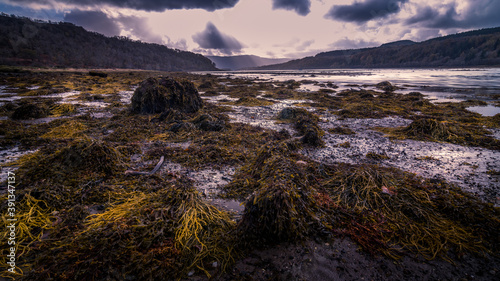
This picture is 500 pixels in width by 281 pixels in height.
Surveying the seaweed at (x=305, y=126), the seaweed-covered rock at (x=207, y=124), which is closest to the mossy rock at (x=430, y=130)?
the seaweed at (x=305, y=126)

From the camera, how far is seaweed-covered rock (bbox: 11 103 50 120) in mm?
9352

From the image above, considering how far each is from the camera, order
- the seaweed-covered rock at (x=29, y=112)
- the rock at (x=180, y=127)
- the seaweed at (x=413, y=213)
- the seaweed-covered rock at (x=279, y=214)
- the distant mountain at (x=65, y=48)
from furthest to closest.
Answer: the distant mountain at (x=65, y=48)
the seaweed-covered rock at (x=29, y=112)
the rock at (x=180, y=127)
the seaweed at (x=413, y=213)
the seaweed-covered rock at (x=279, y=214)

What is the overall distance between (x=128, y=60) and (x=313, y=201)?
5079 inches

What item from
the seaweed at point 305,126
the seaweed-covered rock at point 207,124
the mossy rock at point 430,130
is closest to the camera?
the seaweed at point 305,126

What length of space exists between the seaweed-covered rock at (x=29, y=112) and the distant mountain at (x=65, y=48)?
252ft

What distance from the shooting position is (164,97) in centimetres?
1173

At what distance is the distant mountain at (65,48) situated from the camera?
219 feet

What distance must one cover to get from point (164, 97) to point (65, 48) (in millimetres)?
107743

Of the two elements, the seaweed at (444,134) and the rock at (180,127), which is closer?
the seaweed at (444,134)

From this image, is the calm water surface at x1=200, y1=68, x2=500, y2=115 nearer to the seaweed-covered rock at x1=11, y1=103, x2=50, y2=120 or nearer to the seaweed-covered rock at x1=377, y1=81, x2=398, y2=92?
the seaweed-covered rock at x1=377, y1=81, x2=398, y2=92

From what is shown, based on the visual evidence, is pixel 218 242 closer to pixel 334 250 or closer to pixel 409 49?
pixel 334 250

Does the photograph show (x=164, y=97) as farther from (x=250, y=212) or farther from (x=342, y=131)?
(x=250, y=212)

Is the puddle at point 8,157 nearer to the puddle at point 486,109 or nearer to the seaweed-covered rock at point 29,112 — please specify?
the seaweed-covered rock at point 29,112

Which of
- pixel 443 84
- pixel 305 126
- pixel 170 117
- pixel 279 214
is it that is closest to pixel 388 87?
pixel 443 84
